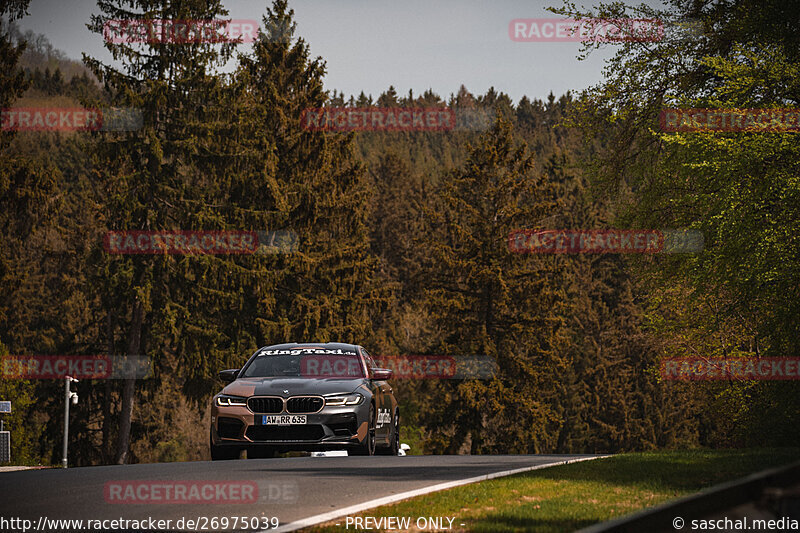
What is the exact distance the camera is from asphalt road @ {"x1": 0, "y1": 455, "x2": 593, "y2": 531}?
877cm

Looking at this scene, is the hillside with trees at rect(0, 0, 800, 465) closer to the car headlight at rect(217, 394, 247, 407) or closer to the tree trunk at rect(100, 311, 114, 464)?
the tree trunk at rect(100, 311, 114, 464)

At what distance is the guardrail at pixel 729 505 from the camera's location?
14.0ft

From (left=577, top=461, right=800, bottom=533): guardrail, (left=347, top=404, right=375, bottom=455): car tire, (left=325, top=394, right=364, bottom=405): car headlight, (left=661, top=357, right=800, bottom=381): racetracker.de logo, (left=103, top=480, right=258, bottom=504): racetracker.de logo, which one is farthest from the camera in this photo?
(left=661, top=357, right=800, bottom=381): racetracker.de logo

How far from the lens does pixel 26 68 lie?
119 feet

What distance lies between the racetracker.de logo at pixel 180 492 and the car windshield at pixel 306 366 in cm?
501

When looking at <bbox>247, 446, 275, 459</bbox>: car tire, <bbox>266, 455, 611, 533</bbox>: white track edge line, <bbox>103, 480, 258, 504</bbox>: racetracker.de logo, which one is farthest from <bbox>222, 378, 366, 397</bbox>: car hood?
<bbox>103, 480, 258, 504</bbox>: racetracker.de logo

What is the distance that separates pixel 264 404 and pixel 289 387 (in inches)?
18.2

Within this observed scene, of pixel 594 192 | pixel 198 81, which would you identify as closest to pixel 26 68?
pixel 198 81

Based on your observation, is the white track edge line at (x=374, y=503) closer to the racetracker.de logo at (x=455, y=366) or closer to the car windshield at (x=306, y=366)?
the car windshield at (x=306, y=366)

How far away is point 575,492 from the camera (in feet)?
34.2

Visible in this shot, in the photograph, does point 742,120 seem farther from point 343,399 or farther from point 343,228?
point 343,228

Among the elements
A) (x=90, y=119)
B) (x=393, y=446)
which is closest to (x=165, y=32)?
(x=90, y=119)

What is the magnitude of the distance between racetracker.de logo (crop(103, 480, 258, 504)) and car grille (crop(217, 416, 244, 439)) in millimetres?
3654

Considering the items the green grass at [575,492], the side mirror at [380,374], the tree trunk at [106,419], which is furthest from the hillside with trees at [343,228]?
the side mirror at [380,374]
